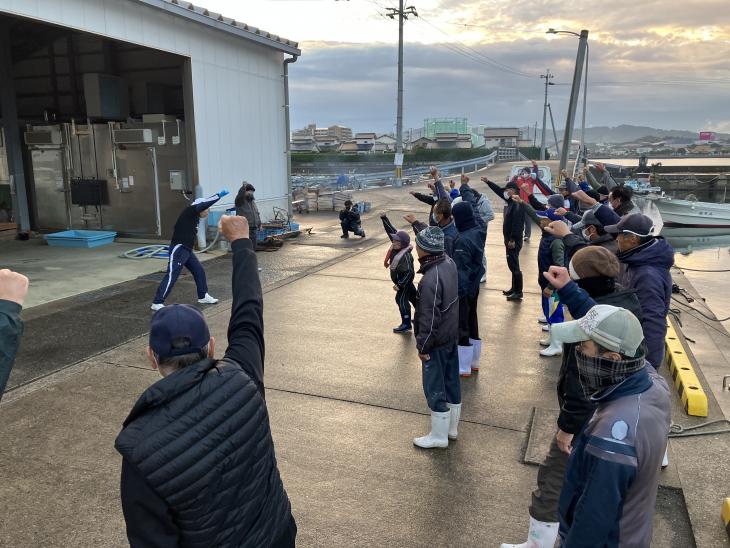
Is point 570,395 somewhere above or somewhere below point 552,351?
above

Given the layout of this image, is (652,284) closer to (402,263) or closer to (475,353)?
(475,353)

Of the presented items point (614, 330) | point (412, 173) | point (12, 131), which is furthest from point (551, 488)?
point (412, 173)

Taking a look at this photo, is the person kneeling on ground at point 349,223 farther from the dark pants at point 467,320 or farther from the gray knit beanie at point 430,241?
the gray knit beanie at point 430,241

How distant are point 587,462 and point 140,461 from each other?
1.63 metres

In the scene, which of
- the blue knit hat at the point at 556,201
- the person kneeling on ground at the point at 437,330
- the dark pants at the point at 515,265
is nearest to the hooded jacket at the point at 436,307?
the person kneeling on ground at the point at 437,330

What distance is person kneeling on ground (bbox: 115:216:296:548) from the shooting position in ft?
5.78

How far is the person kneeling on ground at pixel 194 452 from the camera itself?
176cm

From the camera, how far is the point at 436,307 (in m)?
4.34

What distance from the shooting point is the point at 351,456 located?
4.48 meters

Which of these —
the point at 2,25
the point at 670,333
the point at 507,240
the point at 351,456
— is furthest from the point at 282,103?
the point at 351,456

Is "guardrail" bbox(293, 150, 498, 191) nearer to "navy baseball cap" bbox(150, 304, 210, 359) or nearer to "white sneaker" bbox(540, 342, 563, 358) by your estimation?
"white sneaker" bbox(540, 342, 563, 358)

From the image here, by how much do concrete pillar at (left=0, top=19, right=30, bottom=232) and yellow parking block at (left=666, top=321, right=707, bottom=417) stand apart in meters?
15.3

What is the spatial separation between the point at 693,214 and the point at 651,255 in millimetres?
26696

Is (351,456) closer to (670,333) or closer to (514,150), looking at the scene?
(670,333)
